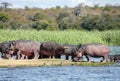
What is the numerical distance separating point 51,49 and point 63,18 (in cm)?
5438

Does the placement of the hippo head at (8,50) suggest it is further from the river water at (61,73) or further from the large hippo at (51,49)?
the river water at (61,73)

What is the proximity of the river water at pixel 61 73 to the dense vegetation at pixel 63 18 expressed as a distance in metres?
32.1

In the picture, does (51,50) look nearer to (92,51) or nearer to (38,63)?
(92,51)

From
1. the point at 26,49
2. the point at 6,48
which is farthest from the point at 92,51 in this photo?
the point at 6,48

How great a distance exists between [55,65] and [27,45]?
3181mm

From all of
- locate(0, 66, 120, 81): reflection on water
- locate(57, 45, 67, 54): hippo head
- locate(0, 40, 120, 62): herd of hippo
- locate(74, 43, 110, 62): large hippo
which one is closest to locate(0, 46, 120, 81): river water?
locate(0, 66, 120, 81): reflection on water

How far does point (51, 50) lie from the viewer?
2611 cm

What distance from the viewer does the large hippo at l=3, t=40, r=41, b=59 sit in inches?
1021

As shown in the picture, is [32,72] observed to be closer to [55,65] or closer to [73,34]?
[55,65]

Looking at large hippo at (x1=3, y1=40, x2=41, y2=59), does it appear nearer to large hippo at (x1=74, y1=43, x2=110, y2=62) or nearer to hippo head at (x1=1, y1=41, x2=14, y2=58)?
hippo head at (x1=1, y1=41, x2=14, y2=58)

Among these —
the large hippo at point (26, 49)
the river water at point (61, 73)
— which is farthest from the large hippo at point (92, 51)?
the large hippo at point (26, 49)

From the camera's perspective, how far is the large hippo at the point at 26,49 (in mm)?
25938

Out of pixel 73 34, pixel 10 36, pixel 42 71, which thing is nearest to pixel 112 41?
pixel 73 34

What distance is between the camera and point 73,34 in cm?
3803
